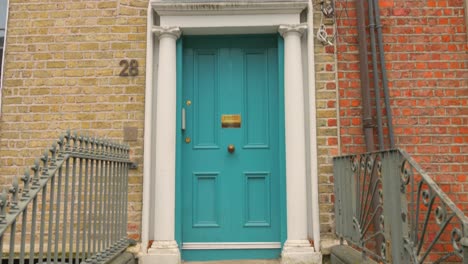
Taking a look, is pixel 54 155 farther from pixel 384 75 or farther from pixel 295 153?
pixel 384 75

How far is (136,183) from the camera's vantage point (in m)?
4.00

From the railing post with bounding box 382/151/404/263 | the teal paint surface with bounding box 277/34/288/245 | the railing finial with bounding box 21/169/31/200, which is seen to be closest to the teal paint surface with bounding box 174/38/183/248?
the teal paint surface with bounding box 277/34/288/245

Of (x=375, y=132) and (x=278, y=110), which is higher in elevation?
(x=278, y=110)

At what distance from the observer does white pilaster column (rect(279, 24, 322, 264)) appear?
378cm

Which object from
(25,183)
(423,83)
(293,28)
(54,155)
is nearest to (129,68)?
(293,28)

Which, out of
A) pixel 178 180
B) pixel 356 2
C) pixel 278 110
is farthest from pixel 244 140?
pixel 356 2

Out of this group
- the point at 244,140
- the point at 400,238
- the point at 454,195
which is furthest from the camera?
the point at 244,140

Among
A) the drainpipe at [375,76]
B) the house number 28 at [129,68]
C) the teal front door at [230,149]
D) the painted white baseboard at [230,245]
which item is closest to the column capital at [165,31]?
the teal front door at [230,149]

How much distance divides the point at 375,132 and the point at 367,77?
549mm

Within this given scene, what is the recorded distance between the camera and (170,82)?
13.4 ft

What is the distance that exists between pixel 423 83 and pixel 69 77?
362 centimetres

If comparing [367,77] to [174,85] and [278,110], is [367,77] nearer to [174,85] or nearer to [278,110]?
[278,110]

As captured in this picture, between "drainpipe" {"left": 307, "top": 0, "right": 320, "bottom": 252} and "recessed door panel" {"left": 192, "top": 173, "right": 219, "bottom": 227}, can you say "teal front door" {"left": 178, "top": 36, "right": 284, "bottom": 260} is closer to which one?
"recessed door panel" {"left": 192, "top": 173, "right": 219, "bottom": 227}

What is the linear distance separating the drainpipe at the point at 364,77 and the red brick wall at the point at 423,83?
0.08 meters
